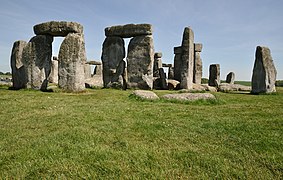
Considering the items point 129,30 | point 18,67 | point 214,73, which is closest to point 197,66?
point 214,73

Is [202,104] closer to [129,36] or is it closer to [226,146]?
[226,146]

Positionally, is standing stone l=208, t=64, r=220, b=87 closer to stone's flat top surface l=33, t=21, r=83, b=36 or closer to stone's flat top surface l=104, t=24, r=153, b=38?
stone's flat top surface l=104, t=24, r=153, b=38

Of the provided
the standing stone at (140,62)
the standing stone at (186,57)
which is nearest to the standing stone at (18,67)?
the standing stone at (140,62)

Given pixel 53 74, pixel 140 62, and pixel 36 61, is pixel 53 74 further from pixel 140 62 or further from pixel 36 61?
pixel 140 62

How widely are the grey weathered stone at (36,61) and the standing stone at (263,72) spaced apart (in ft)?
41.2

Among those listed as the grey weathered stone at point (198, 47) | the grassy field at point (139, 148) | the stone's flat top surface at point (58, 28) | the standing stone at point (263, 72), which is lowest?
the grassy field at point (139, 148)

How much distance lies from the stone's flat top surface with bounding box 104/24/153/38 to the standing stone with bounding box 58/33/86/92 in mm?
4236

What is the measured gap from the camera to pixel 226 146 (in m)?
3.25

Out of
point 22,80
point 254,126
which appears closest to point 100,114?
point 254,126

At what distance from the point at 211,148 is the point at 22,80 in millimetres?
11886

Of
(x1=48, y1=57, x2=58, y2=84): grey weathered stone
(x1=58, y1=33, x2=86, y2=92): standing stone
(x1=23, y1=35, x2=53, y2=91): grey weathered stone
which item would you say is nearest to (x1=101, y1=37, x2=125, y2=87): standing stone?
(x1=58, y1=33, x2=86, y2=92): standing stone

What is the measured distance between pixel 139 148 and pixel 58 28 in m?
10.0

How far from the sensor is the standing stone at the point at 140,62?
47.2 ft

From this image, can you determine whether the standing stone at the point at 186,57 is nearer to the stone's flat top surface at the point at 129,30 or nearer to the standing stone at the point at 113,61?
the stone's flat top surface at the point at 129,30
